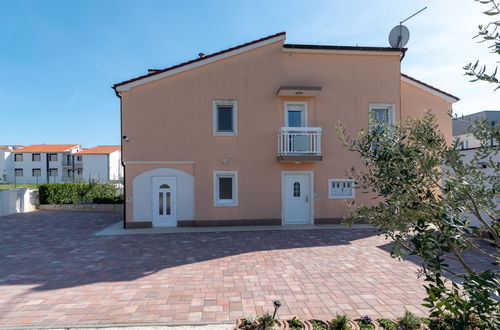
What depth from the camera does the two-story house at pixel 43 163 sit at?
56219 mm

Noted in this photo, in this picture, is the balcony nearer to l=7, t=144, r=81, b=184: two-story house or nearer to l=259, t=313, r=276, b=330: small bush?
l=259, t=313, r=276, b=330: small bush

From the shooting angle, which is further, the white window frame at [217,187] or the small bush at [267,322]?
the white window frame at [217,187]

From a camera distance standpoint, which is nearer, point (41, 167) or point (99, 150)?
point (99, 150)

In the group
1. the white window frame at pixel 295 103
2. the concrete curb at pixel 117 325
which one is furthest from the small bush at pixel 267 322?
the white window frame at pixel 295 103

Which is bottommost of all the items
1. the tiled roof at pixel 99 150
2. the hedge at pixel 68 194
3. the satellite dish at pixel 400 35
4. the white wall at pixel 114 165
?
the hedge at pixel 68 194

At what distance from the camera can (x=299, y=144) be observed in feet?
37.1

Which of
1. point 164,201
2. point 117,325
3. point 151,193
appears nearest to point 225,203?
point 164,201

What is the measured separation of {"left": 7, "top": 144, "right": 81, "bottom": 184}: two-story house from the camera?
56219 mm

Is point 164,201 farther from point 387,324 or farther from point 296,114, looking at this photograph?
point 387,324

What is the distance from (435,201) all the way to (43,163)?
70.3 metres

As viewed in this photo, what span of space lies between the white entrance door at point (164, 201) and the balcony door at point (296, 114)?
5.59 metres

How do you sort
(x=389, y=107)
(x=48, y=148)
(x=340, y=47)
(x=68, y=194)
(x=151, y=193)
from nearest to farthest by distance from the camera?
(x=151, y=193)
(x=340, y=47)
(x=389, y=107)
(x=68, y=194)
(x=48, y=148)

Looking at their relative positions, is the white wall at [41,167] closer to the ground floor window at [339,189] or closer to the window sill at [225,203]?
the window sill at [225,203]

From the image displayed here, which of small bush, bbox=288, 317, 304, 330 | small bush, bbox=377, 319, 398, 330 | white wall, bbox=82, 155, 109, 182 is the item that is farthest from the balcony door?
white wall, bbox=82, 155, 109, 182
